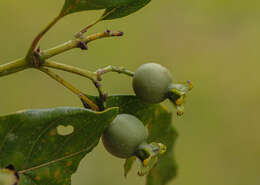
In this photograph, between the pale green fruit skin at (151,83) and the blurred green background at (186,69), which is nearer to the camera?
the pale green fruit skin at (151,83)

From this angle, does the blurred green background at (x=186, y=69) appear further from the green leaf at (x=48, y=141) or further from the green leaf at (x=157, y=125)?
the green leaf at (x=48, y=141)

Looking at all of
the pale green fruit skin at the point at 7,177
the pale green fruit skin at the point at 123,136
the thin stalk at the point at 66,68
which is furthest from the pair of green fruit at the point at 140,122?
the pale green fruit skin at the point at 7,177

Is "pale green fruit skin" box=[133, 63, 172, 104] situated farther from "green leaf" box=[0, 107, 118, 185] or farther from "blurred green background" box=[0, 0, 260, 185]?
"blurred green background" box=[0, 0, 260, 185]

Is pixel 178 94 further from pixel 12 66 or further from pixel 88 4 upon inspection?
pixel 12 66

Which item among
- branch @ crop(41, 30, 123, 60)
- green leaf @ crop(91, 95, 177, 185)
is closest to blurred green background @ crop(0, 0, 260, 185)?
green leaf @ crop(91, 95, 177, 185)

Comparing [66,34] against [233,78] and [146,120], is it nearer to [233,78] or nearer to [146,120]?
[233,78]
